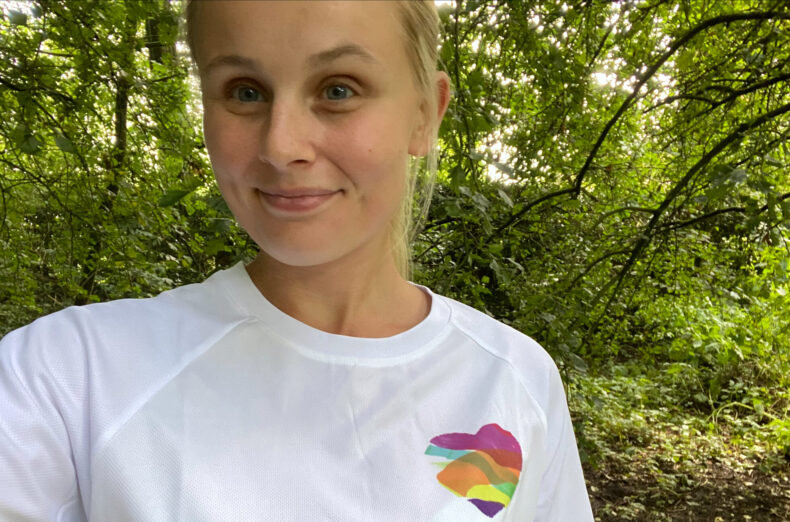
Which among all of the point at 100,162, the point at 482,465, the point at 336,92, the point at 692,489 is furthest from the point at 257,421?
the point at 692,489

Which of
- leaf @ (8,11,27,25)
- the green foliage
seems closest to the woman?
the green foliage

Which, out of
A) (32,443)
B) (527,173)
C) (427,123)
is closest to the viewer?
(32,443)

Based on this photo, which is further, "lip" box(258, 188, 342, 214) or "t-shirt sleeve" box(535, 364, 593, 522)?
"t-shirt sleeve" box(535, 364, 593, 522)

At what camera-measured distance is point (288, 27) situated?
2.74 feet

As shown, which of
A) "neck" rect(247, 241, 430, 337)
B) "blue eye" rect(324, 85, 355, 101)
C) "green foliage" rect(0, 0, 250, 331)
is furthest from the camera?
"green foliage" rect(0, 0, 250, 331)

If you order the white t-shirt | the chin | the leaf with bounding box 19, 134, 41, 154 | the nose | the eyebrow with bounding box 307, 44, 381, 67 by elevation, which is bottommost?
the white t-shirt

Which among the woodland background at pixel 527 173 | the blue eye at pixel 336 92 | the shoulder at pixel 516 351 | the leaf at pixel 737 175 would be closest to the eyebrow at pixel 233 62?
the blue eye at pixel 336 92

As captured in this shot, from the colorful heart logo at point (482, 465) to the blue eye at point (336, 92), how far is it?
1.77ft

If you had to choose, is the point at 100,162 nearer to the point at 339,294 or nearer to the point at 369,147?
the point at 339,294

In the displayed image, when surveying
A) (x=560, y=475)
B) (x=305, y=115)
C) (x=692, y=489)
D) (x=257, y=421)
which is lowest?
(x=692, y=489)

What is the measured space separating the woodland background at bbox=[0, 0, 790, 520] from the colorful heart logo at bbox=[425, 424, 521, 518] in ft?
3.34

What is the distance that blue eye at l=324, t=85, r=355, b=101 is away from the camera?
35.1 inches

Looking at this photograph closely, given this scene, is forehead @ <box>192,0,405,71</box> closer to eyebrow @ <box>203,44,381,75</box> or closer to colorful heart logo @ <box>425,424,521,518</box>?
eyebrow @ <box>203,44,381,75</box>

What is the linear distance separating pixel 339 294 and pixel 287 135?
350mm
